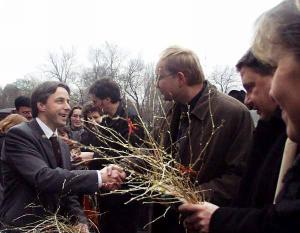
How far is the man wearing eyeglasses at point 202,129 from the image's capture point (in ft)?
9.55

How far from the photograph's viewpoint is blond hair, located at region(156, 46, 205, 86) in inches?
130

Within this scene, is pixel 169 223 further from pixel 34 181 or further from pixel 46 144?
pixel 46 144

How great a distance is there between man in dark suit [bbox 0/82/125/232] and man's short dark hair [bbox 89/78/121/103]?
4.68 ft

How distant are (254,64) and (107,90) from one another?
2.77 metres

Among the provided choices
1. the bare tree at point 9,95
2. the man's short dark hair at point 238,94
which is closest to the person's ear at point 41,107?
the man's short dark hair at point 238,94

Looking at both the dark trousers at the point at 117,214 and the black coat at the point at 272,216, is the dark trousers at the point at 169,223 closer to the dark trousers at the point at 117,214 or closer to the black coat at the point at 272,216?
the black coat at the point at 272,216

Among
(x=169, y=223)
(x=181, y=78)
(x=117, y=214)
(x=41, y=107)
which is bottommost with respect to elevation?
(x=117, y=214)

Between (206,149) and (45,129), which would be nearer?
(206,149)

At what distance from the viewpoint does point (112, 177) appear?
11.3 ft

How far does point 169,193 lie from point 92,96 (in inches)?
121

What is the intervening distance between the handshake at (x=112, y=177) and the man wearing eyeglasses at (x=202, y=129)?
14.2 inches

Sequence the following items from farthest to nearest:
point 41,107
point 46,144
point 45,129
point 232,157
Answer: point 41,107 < point 45,129 < point 46,144 < point 232,157

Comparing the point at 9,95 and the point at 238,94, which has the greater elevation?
the point at 238,94

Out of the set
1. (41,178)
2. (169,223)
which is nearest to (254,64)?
(169,223)
